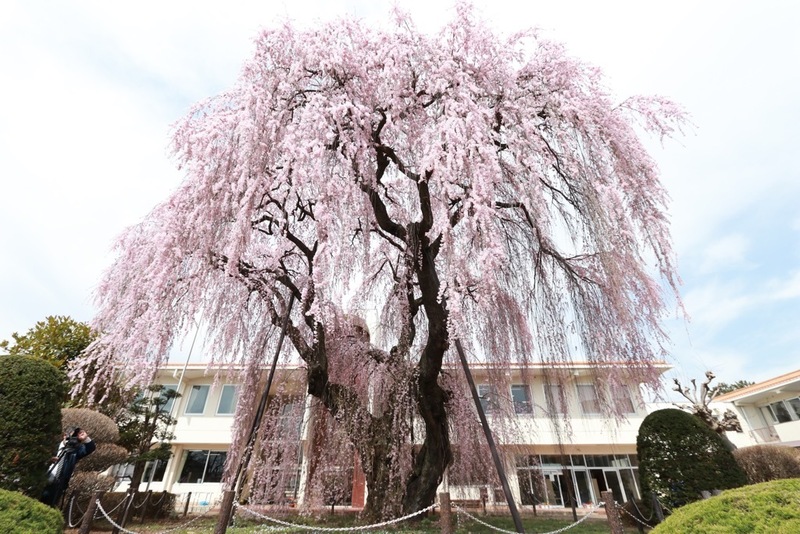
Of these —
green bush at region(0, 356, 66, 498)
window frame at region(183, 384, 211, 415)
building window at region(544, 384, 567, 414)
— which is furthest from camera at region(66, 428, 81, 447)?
window frame at region(183, 384, 211, 415)

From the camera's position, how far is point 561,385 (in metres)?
6.59

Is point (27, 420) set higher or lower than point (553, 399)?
lower

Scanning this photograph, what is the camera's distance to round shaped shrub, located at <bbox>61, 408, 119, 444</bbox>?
7641 mm

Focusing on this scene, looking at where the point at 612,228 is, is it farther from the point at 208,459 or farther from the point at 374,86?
the point at 208,459

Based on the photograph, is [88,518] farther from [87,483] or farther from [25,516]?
[87,483]

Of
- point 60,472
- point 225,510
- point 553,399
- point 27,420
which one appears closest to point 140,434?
point 60,472

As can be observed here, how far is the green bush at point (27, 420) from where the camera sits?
14.2 feet

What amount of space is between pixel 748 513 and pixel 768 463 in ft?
28.4

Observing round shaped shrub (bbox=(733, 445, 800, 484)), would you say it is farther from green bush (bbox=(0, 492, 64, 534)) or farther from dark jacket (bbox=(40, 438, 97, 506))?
dark jacket (bbox=(40, 438, 97, 506))

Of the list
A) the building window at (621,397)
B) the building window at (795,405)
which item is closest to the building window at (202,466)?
the building window at (621,397)

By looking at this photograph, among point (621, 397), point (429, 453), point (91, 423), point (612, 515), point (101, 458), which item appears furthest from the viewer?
point (101, 458)

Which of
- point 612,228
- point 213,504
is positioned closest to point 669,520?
point 612,228

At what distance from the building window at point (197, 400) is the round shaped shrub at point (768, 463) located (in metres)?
18.4

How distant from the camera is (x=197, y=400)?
1717 cm
